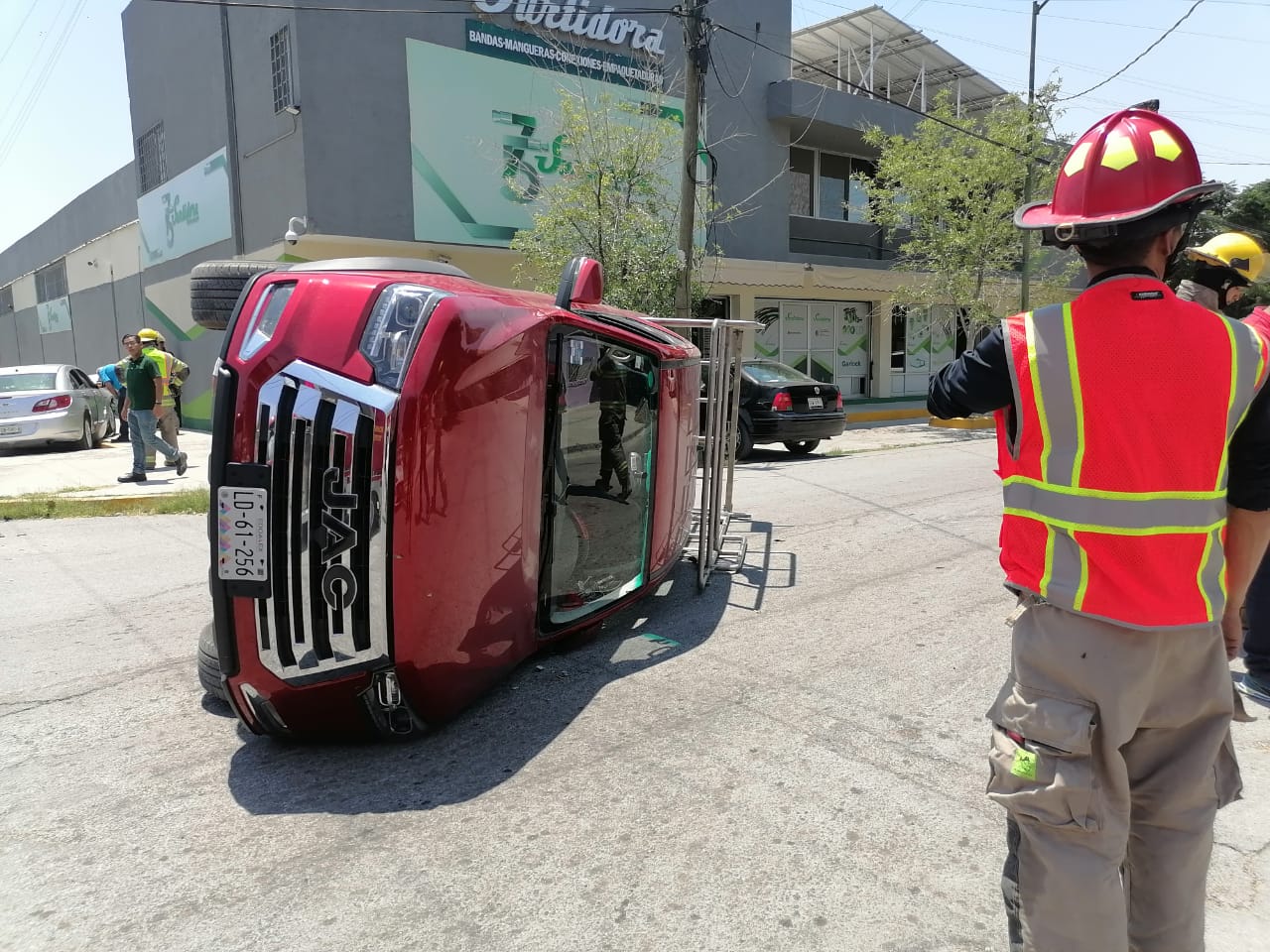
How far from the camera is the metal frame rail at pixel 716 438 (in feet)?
18.5

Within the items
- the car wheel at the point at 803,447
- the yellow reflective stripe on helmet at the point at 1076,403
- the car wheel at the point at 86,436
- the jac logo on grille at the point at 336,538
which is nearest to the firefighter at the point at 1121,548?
the yellow reflective stripe on helmet at the point at 1076,403

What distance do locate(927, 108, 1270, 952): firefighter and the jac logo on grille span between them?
200cm

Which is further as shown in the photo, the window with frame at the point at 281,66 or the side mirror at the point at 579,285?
the window with frame at the point at 281,66

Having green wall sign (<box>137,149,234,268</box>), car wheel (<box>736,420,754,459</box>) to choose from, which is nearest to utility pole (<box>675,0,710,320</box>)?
car wheel (<box>736,420,754,459</box>)

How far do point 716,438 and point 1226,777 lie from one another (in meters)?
4.38

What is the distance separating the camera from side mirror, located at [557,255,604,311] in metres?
4.01

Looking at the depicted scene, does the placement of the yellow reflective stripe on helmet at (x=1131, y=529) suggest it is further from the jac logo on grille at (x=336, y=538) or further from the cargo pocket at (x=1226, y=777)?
the jac logo on grille at (x=336, y=538)

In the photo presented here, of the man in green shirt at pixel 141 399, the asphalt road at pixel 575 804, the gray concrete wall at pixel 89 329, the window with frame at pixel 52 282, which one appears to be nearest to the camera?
the asphalt road at pixel 575 804

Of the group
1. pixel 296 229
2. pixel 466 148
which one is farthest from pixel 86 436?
pixel 466 148

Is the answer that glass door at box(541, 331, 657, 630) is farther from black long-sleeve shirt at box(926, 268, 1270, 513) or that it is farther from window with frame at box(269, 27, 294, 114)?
window with frame at box(269, 27, 294, 114)

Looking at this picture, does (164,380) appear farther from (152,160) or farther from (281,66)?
(152,160)

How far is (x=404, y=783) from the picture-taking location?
308 cm

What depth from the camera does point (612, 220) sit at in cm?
1429

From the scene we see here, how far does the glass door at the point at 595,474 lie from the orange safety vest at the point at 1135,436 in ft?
7.41
